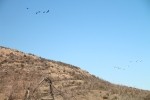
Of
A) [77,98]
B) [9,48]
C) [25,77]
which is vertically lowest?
[77,98]

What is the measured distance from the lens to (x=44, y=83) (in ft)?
145

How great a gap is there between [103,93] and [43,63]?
13.2 meters

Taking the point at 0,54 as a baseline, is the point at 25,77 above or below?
below

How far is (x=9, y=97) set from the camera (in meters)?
38.2

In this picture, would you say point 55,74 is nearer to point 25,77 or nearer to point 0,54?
point 25,77

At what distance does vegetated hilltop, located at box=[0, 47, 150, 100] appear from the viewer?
39812 millimetres

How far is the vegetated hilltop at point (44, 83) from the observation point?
1567 inches

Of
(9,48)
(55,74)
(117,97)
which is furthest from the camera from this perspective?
(9,48)

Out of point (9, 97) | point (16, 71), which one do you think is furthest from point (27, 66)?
point (9, 97)

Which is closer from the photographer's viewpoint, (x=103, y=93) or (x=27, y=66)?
(x=103, y=93)

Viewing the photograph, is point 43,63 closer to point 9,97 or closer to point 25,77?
point 25,77

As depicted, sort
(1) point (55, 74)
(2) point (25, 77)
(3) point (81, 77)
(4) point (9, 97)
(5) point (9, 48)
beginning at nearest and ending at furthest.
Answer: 1. (4) point (9, 97)
2. (2) point (25, 77)
3. (1) point (55, 74)
4. (3) point (81, 77)
5. (5) point (9, 48)

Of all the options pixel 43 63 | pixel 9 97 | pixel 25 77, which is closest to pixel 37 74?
pixel 25 77

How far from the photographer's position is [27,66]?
164 ft
